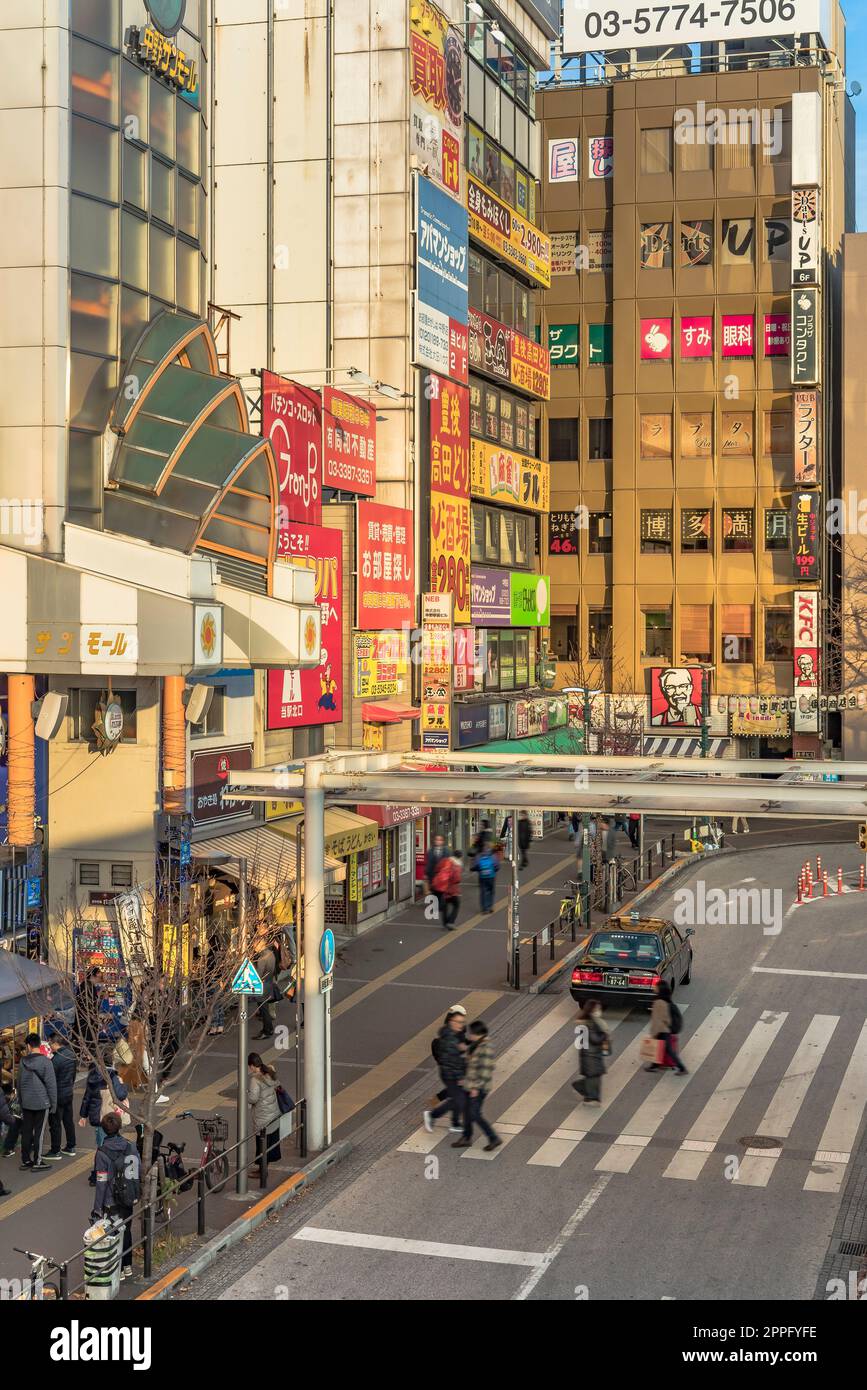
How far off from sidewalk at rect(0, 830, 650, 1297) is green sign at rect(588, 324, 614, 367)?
33.2 m

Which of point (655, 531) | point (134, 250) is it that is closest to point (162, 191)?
point (134, 250)

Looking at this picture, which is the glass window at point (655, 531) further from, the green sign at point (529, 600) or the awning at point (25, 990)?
the awning at point (25, 990)

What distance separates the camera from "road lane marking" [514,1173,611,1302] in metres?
16.9

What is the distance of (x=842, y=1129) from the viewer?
75.4 ft

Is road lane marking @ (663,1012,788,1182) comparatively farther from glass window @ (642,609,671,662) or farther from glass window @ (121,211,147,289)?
glass window @ (642,609,671,662)

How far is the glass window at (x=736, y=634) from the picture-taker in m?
70.5

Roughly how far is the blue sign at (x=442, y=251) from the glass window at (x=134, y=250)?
16757 millimetres

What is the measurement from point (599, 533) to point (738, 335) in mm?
10777

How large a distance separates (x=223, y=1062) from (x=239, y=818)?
6.19 metres

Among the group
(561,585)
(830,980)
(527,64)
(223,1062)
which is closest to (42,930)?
(223,1062)

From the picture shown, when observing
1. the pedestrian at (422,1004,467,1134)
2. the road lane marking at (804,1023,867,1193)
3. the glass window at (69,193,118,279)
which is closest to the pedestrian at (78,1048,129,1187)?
the pedestrian at (422,1004,467,1134)

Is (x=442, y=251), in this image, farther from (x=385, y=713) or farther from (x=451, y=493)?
(x=385, y=713)

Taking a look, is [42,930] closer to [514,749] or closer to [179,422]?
[179,422]

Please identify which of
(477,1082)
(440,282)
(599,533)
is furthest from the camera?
(599,533)
